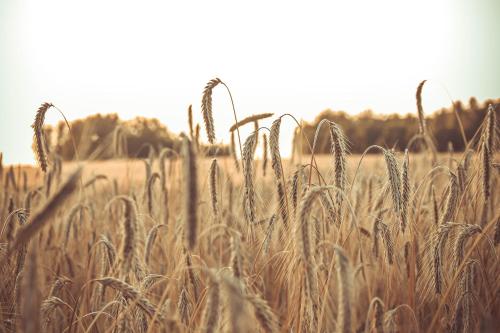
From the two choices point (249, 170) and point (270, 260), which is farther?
point (270, 260)

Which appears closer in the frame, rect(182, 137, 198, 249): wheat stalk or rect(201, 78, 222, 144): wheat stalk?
rect(182, 137, 198, 249): wheat stalk

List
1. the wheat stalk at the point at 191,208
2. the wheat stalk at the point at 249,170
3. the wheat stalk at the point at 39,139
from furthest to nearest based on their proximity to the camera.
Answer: the wheat stalk at the point at 39,139, the wheat stalk at the point at 249,170, the wheat stalk at the point at 191,208

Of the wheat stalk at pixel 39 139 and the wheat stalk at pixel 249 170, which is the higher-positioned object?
the wheat stalk at pixel 39 139

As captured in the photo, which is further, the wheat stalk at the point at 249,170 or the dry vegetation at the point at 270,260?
the wheat stalk at the point at 249,170

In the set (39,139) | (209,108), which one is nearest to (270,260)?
(209,108)

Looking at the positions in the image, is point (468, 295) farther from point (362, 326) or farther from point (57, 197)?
point (57, 197)

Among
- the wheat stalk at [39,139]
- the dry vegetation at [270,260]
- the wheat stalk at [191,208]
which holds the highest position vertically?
the wheat stalk at [39,139]

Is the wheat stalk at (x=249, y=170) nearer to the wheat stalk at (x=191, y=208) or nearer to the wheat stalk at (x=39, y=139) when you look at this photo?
the wheat stalk at (x=191, y=208)

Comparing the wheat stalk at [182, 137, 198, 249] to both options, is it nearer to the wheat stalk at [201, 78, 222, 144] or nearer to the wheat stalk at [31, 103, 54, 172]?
the wheat stalk at [201, 78, 222, 144]

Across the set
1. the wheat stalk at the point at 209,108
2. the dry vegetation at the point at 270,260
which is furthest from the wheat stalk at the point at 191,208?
the wheat stalk at the point at 209,108

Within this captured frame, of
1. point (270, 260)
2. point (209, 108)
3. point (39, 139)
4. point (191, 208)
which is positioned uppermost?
point (209, 108)

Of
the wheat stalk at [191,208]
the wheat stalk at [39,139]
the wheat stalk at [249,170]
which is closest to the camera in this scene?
the wheat stalk at [191,208]

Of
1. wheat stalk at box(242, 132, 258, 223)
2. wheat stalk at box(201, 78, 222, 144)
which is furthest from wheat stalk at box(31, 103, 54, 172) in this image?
wheat stalk at box(242, 132, 258, 223)

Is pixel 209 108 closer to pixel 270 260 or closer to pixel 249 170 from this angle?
pixel 249 170
